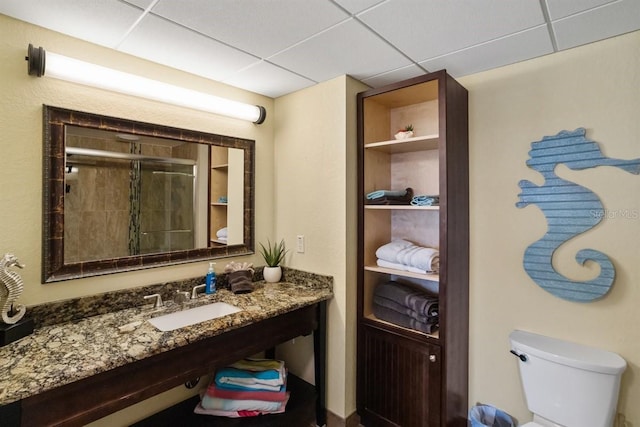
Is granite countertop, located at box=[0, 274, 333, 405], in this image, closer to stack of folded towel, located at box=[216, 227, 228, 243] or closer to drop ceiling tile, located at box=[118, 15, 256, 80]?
stack of folded towel, located at box=[216, 227, 228, 243]

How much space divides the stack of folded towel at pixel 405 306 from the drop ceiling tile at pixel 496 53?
1291mm

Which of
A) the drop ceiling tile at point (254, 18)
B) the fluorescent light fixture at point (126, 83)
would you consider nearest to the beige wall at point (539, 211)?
the drop ceiling tile at point (254, 18)

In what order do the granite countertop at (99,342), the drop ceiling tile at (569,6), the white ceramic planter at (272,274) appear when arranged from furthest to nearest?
1. the white ceramic planter at (272,274)
2. the drop ceiling tile at (569,6)
3. the granite countertop at (99,342)

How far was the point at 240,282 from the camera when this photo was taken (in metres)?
1.96

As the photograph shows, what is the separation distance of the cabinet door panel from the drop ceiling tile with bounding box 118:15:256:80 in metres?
1.72

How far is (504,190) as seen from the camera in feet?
5.96

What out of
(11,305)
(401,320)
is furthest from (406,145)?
(11,305)

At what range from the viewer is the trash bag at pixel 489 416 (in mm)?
1764

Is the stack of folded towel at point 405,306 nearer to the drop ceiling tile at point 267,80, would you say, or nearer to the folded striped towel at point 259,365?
the folded striped towel at point 259,365

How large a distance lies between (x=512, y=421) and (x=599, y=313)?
74cm

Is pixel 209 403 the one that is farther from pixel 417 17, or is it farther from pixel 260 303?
pixel 417 17

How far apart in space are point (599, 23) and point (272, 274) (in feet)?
6.92

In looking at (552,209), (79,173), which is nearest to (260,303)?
(79,173)

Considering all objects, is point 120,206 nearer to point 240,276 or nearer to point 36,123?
point 36,123
